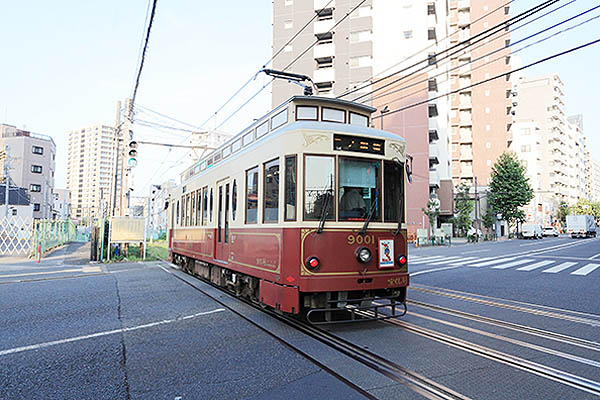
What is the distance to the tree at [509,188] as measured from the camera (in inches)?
1950

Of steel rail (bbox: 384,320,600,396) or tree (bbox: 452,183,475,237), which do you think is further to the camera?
tree (bbox: 452,183,475,237)

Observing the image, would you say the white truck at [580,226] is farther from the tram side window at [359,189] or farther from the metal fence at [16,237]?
the metal fence at [16,237]

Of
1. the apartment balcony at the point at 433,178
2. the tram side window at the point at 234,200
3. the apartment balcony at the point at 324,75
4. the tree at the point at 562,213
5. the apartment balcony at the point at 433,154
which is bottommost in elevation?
the tram side window at the point at 234,200

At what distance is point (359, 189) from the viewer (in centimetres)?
608

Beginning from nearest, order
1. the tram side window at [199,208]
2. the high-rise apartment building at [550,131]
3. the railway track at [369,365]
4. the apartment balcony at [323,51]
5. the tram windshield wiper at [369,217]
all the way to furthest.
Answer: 1. the railway track at [369,365]
2. the tram windshield wiper at [369,217]
3. the tram side window at [199,208]
4. the apartment balcony at [323,51]
5. the high-rise apartment building at [550,131]

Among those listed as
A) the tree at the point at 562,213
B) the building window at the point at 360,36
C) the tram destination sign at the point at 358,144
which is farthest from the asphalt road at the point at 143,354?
the tree at the point at 562,213

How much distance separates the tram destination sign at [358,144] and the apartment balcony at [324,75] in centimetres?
3671

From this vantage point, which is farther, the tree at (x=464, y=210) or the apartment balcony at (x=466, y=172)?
the apartment balcony at (x=466, y=172)

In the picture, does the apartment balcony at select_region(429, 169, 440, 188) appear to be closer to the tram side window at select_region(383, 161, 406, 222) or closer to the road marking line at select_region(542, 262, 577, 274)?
the road marking line at select_region(542, 262, 577, 274)

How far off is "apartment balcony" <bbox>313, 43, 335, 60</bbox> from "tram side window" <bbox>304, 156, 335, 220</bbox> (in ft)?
127

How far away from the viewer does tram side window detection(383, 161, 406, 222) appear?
6.24 m

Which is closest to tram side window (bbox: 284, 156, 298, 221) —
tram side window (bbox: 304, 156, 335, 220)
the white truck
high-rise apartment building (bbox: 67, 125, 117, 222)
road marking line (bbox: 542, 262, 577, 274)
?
tram side window (bbox: 304, 156, 335, 220)

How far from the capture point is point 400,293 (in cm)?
634

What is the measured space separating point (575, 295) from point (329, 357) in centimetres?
748
